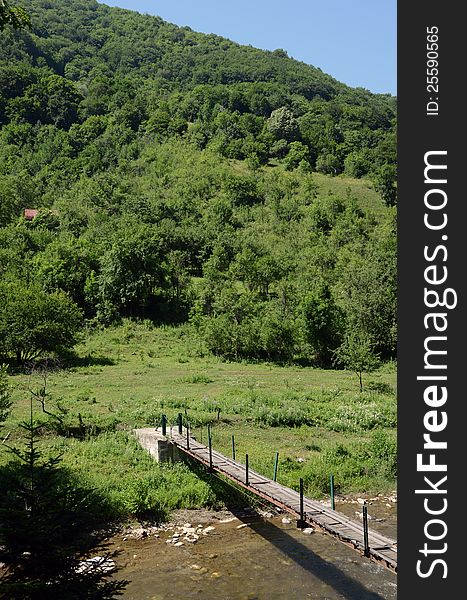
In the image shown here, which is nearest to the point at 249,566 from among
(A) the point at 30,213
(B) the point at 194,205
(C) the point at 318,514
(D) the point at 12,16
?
(C) the point at 318,514

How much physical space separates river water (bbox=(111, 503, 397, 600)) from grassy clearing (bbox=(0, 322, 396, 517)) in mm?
2171

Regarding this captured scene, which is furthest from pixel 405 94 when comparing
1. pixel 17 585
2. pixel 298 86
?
pixel 298 86

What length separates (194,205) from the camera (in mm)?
75188

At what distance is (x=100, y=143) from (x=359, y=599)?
93205 mm

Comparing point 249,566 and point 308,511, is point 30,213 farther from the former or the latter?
point 308,511

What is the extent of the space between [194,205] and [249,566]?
63.4m

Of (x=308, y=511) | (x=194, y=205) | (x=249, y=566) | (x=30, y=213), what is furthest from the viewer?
(x=194, y=205)

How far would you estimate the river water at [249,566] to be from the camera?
13656 millimetres

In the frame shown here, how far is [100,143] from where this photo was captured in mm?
96688

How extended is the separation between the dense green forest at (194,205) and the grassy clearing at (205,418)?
371cm

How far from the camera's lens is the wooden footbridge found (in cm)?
1095

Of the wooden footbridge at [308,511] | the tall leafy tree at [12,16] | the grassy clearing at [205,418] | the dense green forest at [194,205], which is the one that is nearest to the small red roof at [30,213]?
the dense green forest at [194,205]

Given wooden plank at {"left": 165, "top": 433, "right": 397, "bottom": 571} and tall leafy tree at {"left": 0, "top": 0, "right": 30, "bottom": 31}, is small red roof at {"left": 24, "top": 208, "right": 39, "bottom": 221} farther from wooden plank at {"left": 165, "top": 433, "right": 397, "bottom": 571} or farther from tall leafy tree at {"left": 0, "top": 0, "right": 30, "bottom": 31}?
tall leafy tree at {"left": 0, "top": 0, "right": 30, "bottom": 31}

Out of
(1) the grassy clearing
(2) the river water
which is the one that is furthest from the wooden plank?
(1) the grassy clearing
